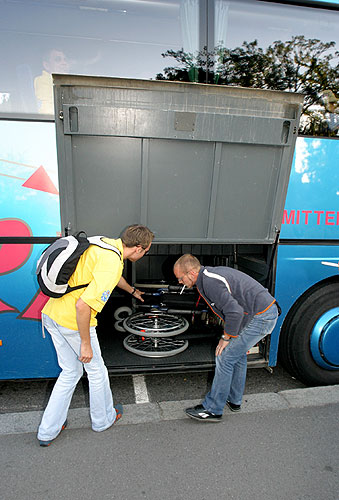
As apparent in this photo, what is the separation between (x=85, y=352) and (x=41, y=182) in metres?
1.38

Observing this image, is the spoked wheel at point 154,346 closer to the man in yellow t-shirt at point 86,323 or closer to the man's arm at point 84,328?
the man in yellow t-shirt at point 86,323

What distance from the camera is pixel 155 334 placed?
12.1ft

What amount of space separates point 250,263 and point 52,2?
9.67 ft

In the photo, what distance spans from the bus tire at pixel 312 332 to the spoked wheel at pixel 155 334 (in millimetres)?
1106

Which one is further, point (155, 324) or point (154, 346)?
point (155, 324)

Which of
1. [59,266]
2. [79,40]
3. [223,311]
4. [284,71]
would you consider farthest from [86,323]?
[284,71]

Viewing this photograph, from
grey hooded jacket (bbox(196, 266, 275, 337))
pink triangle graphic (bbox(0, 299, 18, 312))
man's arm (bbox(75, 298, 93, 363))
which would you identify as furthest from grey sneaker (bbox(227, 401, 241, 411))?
pink triangle graphic (bbox(0, 299, 18, 312))

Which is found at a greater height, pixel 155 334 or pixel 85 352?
pixel 85 352

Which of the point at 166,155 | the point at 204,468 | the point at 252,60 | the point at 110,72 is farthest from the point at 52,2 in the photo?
the point at 204,468

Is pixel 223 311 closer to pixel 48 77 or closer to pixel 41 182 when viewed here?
pixel 41 182

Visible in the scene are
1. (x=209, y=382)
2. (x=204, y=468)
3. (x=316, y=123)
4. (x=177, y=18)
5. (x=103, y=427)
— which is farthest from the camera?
(x=209, y=382)

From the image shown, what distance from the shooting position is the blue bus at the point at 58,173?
8.89 ft

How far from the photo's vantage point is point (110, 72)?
2.83 meters

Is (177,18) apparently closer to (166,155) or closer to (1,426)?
(166,155)
